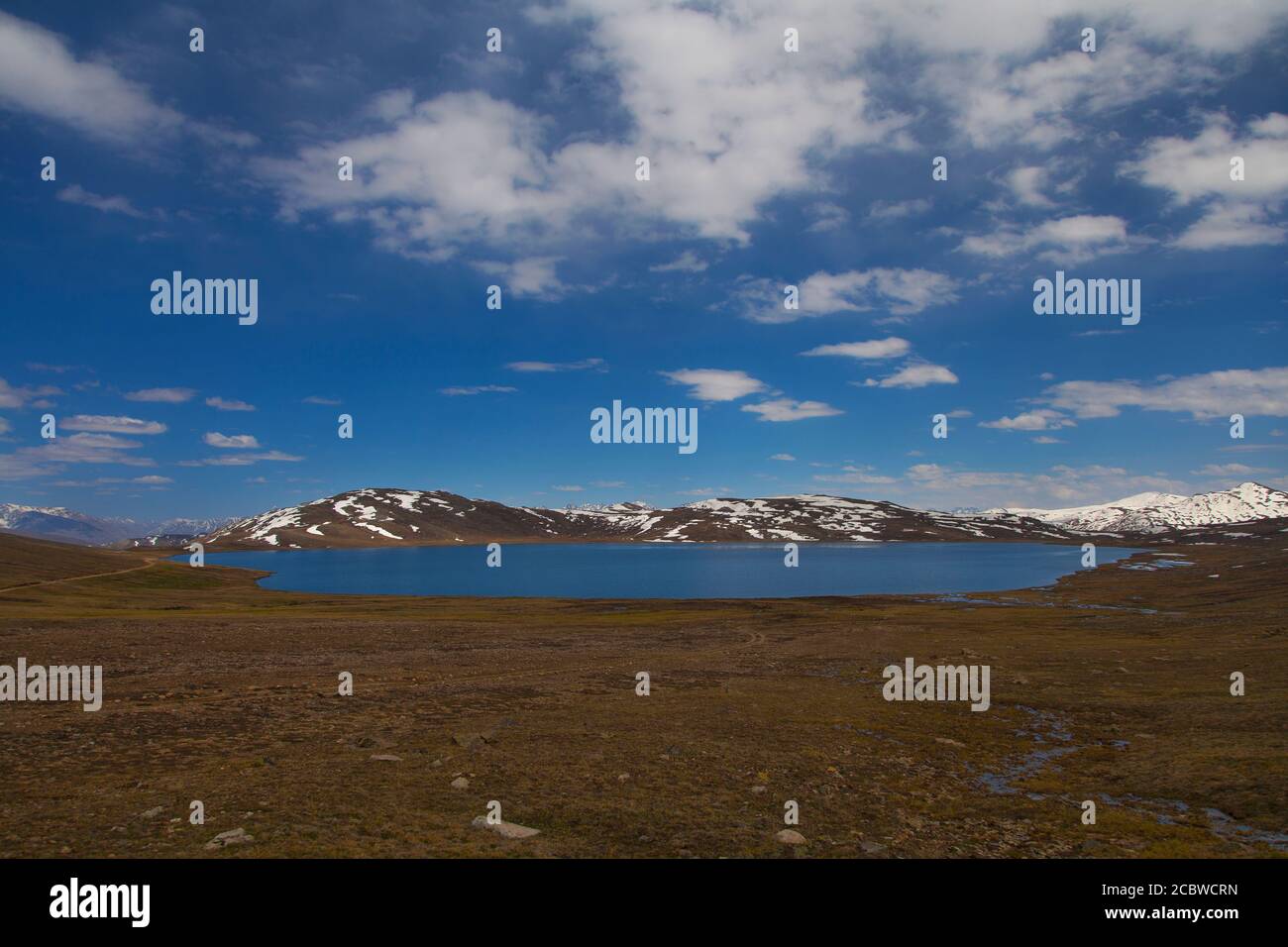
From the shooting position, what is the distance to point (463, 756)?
72.4ft

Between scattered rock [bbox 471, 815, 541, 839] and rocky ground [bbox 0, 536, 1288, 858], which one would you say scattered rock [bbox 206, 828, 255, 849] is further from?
scattered rock [bbox 471, 815, 541, 839]

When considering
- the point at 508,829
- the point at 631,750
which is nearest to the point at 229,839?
the point at 508,829

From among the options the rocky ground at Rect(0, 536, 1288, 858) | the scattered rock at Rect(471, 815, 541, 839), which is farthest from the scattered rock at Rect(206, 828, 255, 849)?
the scattered rock at Rect(471, 815, 541, 839)

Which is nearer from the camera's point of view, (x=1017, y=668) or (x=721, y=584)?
(x=1017, y=668)

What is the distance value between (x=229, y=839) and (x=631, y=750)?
494 inches

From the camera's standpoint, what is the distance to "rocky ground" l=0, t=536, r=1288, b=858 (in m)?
15.7

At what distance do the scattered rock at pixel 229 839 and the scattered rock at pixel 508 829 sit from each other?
192 inches

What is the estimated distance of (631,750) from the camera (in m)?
23.5

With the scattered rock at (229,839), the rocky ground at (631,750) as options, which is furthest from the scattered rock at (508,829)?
the scattered rock at (229,839)

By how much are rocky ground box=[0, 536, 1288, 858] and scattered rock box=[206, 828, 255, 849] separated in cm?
8

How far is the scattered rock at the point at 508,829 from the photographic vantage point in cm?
1547
